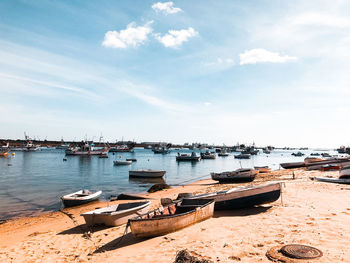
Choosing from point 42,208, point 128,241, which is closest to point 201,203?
point 128,241

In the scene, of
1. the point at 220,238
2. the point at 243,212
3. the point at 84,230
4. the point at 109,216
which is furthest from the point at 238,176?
the point at 220,238

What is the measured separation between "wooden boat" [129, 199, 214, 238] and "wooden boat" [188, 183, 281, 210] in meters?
1.28

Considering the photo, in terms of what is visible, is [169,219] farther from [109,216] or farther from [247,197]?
[247,197]

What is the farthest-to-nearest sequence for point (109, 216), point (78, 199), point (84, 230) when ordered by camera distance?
point (78, 199)
point (84, 230)
point (109, 216)

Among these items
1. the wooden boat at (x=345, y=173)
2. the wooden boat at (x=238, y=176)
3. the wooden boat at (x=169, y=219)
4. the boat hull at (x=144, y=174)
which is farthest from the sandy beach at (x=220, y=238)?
the boat hull at (x=144, y=174)

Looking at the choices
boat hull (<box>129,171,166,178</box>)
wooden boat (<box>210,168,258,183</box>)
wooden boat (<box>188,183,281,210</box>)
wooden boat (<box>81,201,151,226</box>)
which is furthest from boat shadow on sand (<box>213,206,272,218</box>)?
boat hull (<box>129,171,166,178</box>)

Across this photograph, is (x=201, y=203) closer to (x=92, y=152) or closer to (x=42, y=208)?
(x=42, y=208)

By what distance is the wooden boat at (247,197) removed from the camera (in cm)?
1331

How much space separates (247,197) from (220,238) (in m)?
4.92

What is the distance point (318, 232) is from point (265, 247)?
2.57 m

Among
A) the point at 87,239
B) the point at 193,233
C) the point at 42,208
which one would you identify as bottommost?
the point at 42,208

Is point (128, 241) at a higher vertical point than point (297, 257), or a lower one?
lower

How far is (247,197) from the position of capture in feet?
43.8

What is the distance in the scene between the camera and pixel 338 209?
1171 cm
